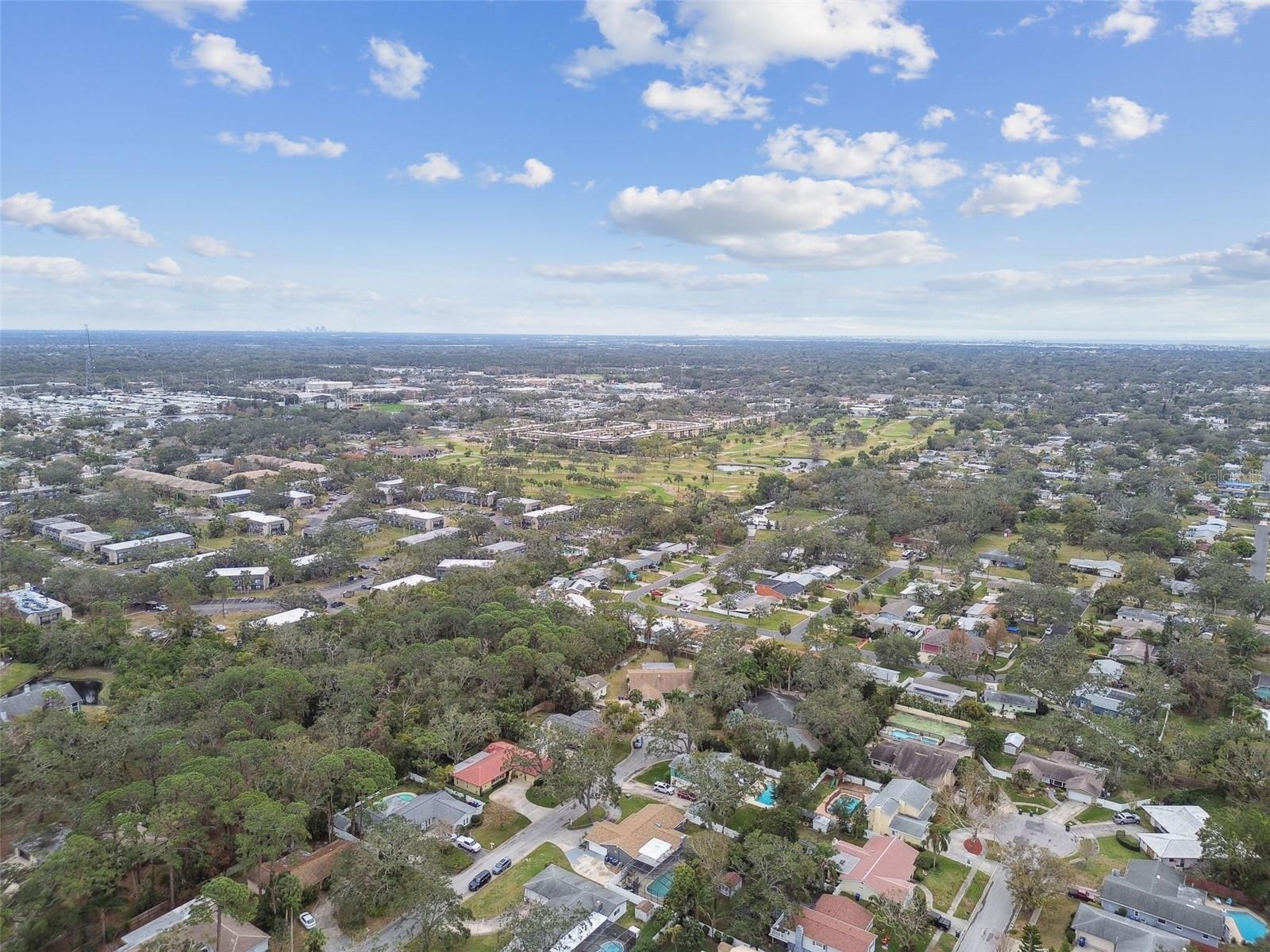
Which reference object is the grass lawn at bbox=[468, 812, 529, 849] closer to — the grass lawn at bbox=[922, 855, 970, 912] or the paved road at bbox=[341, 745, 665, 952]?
the paved road at bbox=[341, 745, 665, 952]

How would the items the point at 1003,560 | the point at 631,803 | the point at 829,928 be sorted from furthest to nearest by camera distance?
1. the point at 1003,560
2. the point at 631,803
3. the point at 829,928

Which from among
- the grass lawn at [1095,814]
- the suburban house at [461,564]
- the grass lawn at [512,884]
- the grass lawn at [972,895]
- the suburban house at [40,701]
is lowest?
the grass lawn at [512,884]

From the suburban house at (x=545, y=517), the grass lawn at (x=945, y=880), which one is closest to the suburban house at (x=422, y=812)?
the grass lawn at (x=945, y=880)

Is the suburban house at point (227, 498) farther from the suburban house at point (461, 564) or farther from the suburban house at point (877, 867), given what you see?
the suburban house at point (877, 867)

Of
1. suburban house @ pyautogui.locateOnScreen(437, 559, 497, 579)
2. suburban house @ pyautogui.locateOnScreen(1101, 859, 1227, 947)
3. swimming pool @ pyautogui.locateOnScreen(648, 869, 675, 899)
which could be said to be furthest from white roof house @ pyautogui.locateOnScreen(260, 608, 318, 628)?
suburban house @ pyautogui.locateOnScreen(1101, 859, 1227, 947)

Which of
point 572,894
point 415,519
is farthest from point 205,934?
point 415,519

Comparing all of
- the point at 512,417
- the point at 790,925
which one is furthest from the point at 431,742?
the point at 512,417

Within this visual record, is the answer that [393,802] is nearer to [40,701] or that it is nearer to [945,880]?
[40,701]
